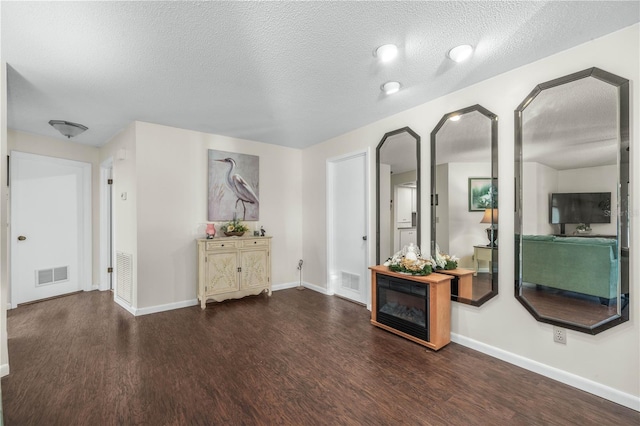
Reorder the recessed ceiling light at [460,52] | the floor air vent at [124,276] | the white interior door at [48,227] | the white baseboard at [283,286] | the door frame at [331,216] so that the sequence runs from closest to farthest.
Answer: the recessed ceiling light at [460,52] < the floor air vent at [124,276] < the door frame at [331,216] < the white interior door at [48,227] < the white baseboard at [283,286]

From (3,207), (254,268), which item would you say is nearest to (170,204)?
Answer: (254,268)

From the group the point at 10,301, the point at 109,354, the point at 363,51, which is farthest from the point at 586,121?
the point at 10,301

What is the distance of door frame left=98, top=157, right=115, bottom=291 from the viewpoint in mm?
4715

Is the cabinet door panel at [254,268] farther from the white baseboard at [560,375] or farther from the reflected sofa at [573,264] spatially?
the reflected sofa at [573,264]

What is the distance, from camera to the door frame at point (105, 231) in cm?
471

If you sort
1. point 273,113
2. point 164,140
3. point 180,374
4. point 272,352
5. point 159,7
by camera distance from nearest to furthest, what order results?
1. point 159,7
2. point 180,374
3. point 272,352
4. point 273,113
5. point 164,140

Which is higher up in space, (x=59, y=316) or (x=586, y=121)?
(x=586, y=121)

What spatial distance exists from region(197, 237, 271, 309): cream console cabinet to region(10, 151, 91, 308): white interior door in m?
2.31

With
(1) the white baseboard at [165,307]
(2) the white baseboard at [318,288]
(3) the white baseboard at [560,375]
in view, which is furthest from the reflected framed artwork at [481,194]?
(1) the white baseboard at [165,307]

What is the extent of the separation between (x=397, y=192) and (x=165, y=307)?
330 centimetres

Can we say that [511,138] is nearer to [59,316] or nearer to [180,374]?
[180,374]

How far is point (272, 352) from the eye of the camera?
2.57 m

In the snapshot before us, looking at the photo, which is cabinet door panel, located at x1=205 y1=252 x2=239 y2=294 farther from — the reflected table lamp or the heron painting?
the reflected table lamp

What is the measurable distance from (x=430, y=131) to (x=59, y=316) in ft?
15.9
